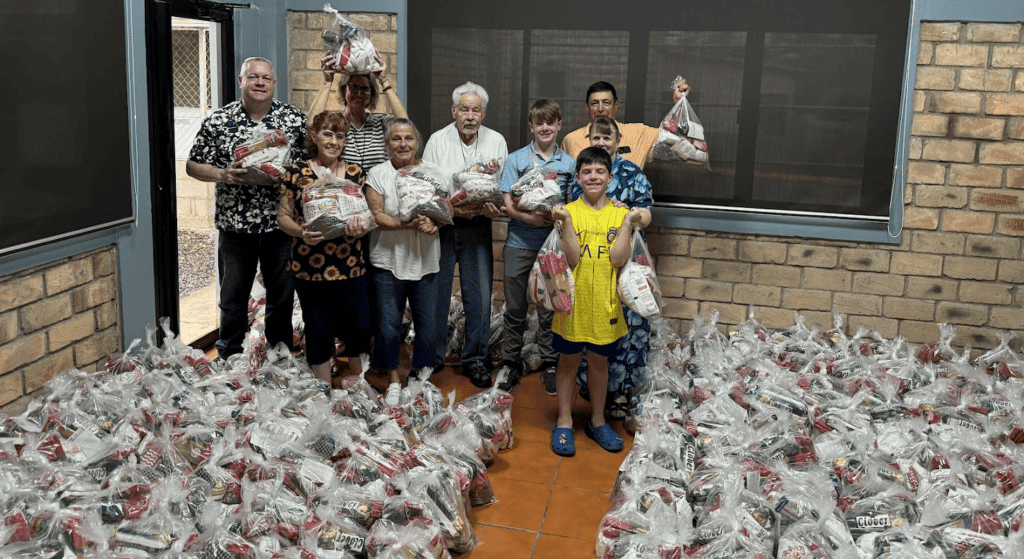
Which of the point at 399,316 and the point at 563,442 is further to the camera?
the point at 399,316

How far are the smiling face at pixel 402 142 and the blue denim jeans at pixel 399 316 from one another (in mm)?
534

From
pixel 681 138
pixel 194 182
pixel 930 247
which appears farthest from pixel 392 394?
pixel 930 247

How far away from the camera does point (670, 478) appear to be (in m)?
3.00

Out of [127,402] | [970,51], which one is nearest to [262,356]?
[127,402]

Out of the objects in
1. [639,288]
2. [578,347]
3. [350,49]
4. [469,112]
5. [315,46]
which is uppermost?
[315,46]

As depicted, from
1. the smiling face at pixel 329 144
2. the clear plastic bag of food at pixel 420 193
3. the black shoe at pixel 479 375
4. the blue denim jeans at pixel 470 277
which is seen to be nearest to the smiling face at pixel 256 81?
the smiling face at pixel 329 144

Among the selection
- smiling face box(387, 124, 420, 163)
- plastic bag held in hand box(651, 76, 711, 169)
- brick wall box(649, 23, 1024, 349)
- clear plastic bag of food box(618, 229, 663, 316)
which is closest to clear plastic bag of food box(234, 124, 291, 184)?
smiling face box(387, 124, 420, 163)

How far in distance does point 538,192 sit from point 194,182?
2.69 m

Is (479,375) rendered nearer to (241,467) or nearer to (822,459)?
(241,467)

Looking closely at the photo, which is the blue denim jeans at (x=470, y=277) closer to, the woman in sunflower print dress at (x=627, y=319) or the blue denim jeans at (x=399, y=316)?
the blue denim jeans at (x=399, y=316)

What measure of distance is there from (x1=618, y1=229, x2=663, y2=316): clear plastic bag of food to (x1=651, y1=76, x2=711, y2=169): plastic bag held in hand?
3.18ft

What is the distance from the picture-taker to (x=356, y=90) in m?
3.99

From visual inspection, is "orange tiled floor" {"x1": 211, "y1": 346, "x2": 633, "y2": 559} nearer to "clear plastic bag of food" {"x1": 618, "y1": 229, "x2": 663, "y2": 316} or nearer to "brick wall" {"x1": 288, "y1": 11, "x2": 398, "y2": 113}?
"clear plastic bag of food" {"x1": 618, "y1": 229, "x2": 663, "y2": 316}

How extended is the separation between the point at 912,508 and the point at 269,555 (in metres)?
A: 2.02
